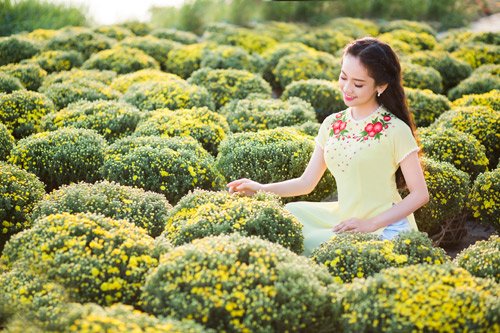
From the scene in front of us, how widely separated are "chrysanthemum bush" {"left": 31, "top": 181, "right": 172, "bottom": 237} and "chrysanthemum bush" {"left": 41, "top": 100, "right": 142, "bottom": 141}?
7.39 feet

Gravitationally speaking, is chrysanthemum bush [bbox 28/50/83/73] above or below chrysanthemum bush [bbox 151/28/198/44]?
above

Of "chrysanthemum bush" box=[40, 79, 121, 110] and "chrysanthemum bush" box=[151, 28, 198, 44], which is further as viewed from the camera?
"chrysanthemum bush" box=[151, 28, 198, 44]

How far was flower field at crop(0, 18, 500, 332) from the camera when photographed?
3.46m

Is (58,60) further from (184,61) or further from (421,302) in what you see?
(421,302)

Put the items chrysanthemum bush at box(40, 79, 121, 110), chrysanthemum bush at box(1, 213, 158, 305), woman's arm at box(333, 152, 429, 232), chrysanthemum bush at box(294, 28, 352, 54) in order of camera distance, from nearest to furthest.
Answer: chrysanthemum bush at box(1, 213, 158, 305) → woman's arm at box(333, 152, 429, 232) → chrysanthemum bush at box(40, 79, 121, 110) → chrysanthemum bush at box(294, 28, 352, 54)

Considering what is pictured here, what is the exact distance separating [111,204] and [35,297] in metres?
1.36

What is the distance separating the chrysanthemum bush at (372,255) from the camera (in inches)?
163

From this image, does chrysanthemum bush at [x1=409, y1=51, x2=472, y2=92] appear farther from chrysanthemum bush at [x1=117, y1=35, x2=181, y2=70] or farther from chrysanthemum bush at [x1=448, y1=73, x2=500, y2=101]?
chrysanthemum bush at [x1=117, y1=35, x2=181, y2=70]

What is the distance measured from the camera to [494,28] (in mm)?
20078

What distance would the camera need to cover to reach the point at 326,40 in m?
15.3

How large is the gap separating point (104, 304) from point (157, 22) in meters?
15.2

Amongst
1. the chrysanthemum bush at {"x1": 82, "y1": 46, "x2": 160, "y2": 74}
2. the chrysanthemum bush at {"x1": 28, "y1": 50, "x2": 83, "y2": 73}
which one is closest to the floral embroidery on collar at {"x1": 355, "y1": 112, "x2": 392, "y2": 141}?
the chrysanthemum bush at {"x1": 82, "y1": 46, "x2": 160, "y2": 74}

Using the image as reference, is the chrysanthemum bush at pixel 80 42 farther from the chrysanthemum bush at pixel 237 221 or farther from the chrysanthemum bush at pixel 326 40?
the chrysanthemum bush at pixel 237 221

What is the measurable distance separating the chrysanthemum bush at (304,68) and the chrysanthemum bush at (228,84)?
152cm
